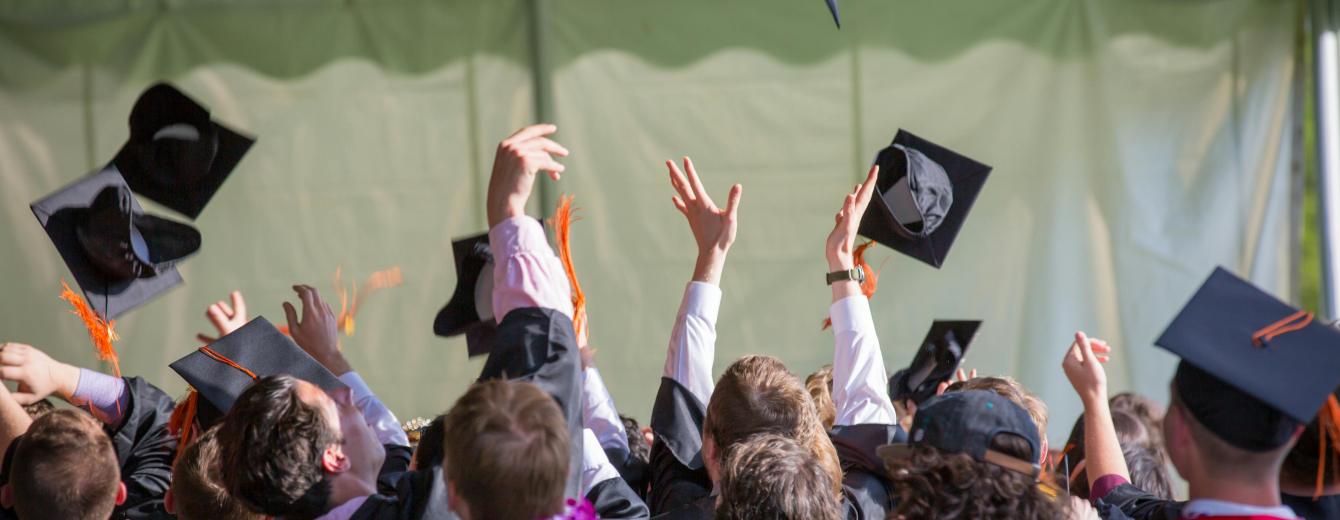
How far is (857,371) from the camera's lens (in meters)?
3.12

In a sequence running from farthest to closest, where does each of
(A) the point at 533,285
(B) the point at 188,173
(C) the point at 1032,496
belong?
(B) the point at 188,173 → (A) the point at 533,285 → (C) the point at 1032,496

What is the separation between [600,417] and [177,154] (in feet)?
6.15

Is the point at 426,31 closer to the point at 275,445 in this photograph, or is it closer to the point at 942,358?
the point at 942,358

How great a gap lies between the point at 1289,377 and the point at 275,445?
1.83 metres

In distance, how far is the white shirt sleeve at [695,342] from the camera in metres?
3.09

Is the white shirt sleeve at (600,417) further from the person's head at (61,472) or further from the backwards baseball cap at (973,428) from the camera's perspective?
the person's head at (61,472)

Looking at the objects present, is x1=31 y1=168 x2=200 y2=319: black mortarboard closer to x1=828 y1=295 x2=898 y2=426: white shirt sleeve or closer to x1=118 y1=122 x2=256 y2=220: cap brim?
x1=118 y1=122 x2=256 y2=220: cap brim

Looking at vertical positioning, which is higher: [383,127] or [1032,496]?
[383,127]

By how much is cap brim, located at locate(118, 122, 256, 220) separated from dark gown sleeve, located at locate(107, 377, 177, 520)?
2.08 ft

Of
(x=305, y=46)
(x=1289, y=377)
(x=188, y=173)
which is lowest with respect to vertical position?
(x=1289, y=377)

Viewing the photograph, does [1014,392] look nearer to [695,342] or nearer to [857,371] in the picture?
[857,371]

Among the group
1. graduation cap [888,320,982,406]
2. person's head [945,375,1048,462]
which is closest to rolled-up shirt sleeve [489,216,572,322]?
person's head [945,375,1048,462]

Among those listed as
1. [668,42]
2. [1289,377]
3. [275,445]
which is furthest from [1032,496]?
[668,42]

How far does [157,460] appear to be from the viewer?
369 cm
